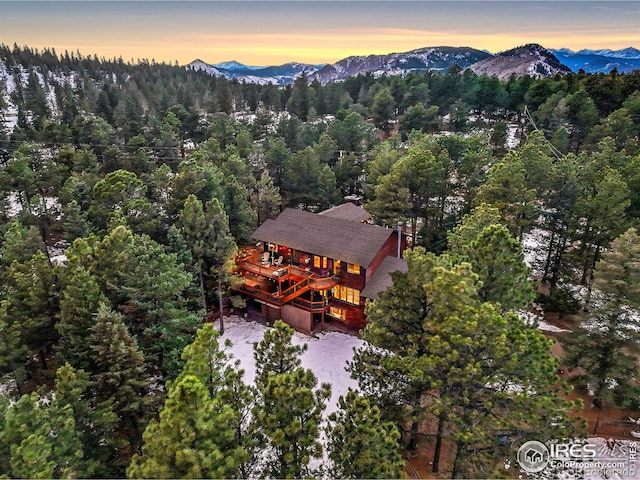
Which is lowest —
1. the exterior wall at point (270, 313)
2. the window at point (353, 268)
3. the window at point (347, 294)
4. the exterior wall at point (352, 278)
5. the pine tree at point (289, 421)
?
the exterior wall at point (270, 313)

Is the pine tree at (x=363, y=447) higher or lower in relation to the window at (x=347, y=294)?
higher

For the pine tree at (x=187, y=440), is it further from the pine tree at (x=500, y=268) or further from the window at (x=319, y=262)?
the window at (x=319, y=262)

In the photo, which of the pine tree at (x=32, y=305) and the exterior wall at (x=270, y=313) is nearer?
the pine tree at (x=32, y=305)

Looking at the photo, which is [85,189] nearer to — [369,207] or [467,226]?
[369,207]

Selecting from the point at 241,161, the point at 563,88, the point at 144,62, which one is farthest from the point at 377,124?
the point at 144,62

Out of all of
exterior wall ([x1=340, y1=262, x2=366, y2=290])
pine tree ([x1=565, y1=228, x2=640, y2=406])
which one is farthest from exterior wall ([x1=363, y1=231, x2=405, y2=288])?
pine tree ([x1=565, y1=228, x2=640, y2=406])

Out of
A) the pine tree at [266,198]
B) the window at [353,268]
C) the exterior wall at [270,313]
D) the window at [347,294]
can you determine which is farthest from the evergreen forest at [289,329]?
the window at [353,268]

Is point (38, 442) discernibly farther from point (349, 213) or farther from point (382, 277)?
point (349, 213)
